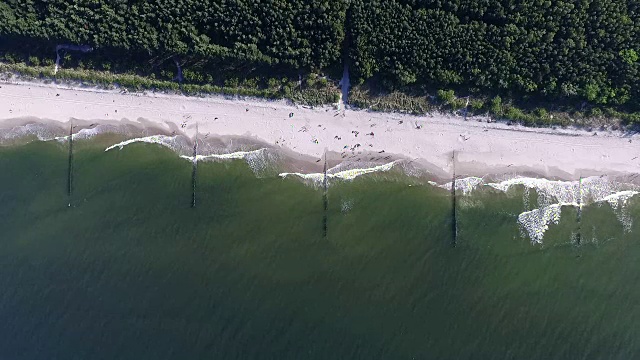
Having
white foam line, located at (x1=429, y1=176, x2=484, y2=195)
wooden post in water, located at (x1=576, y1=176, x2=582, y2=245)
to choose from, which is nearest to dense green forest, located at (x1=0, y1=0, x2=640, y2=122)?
white foam line, located at (x1=429, y1=176, x2=484, y2=195)

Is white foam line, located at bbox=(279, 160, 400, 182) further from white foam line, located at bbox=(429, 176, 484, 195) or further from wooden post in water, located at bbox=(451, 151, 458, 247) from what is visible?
white foam line, located at bbox=(429, 176, 484, 195)

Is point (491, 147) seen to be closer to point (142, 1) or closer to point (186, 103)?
point (186, 103)

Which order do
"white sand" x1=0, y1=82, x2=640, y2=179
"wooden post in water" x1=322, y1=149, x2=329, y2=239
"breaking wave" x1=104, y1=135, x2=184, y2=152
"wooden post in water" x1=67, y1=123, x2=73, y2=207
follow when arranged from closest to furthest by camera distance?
"white sand" x1=0, y1=82, x2=640, y2=179 → "wooden post in water" x1=322, y1=149, x2=329, y2=239 → "breaking wave" x1=104, y1=135, x2=184, y2=152 → "wooden post in water" x1=67, y1=123, x2=73, y2=207

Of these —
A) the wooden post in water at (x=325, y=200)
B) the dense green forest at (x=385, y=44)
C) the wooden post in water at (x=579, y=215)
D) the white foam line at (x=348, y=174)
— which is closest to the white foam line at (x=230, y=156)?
the white foam line at (x=348, y=174)

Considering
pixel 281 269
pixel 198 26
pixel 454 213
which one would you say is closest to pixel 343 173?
pixel 281 269

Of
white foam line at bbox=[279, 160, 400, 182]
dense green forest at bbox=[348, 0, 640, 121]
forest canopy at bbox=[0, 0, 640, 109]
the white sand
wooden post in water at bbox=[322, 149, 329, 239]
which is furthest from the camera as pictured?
wooden post in water at bbox=[322, 149, 329, 239]

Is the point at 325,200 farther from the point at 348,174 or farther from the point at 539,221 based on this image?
the point at 539,221

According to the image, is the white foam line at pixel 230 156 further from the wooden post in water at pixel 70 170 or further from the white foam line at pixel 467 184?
the white foam line at pixel 467 184

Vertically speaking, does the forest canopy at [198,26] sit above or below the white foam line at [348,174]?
above
